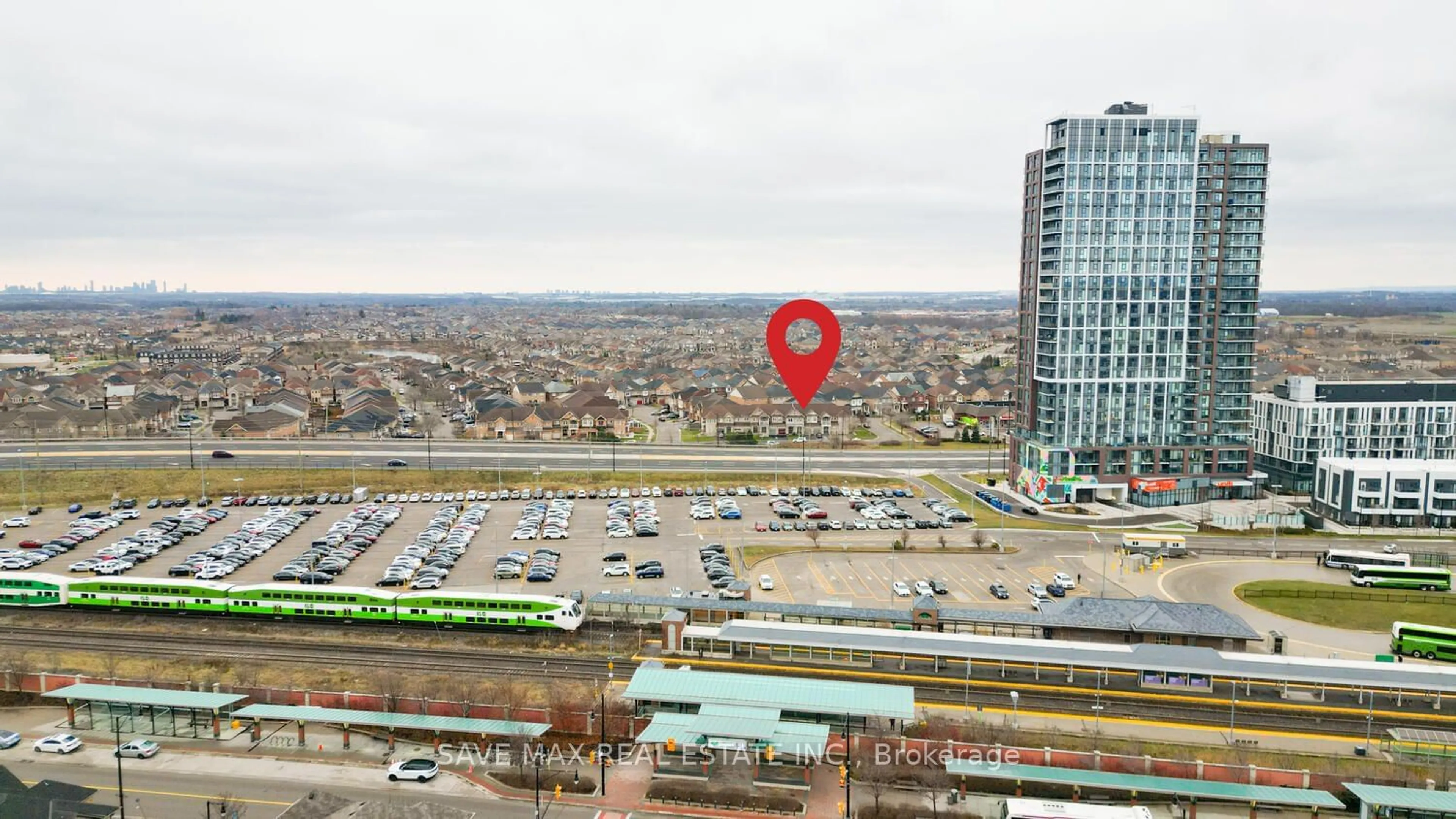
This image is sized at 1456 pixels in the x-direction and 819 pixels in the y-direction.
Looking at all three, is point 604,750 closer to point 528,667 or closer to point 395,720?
point 395,720

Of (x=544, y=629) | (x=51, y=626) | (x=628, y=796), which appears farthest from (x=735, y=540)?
(x=51, y=626)

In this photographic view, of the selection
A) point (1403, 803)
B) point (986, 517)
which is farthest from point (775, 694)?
point (986, 517)

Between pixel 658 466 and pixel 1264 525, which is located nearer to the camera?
pixel 1264 525

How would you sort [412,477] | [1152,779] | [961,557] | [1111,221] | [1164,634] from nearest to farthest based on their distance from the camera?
[1152,779], [1164,634], [961,557], [1111,221], [412,477]

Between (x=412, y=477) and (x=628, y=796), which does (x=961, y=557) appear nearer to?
(x=628, y=796)

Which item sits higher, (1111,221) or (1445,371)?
(1111,221)

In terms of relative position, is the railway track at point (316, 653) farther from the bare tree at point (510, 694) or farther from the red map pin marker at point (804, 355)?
the red map pin marker at point (804, 355)

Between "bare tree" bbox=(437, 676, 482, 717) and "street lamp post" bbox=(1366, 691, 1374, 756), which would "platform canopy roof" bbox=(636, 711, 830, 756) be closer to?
"bare tree" bbox=(437, 676, 482, 717)
